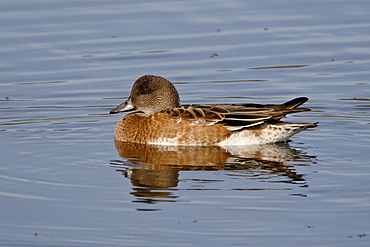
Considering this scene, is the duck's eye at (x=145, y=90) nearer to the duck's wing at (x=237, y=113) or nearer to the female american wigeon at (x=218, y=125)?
the female american wigeon at (x=218, y=125)

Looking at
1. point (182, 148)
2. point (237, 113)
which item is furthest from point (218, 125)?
point (182, 148)

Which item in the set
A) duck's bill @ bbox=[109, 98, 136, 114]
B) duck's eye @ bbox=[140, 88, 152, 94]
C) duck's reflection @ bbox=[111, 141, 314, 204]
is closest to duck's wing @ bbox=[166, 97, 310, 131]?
duck's reflection @ bbox=[111, 141, 314, 204]

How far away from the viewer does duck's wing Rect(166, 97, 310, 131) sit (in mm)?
11695

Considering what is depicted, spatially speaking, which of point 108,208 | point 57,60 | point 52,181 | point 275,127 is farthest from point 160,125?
Answer: point 57,60

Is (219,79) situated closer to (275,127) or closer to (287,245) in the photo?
(275,127)

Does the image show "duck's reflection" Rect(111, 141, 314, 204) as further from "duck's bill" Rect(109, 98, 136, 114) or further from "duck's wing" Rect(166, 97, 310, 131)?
"duck's bill" Rect(109, 98, 136, 114)

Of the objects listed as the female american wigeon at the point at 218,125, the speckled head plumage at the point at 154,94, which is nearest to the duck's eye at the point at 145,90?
the speckled head plumage at the point at 154,94

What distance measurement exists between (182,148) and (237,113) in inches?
37.2

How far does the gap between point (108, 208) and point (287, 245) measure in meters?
2.10

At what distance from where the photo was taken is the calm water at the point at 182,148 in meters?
8.09

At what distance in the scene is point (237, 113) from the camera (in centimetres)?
1184

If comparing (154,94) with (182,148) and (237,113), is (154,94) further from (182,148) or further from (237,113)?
(237,113)

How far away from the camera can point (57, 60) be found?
1595 cm

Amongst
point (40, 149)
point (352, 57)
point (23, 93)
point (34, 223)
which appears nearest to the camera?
point (34, 223)
